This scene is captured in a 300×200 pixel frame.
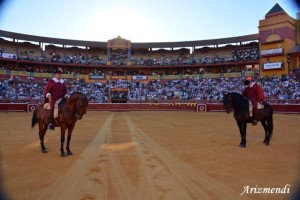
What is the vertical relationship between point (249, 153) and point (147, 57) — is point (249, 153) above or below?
below

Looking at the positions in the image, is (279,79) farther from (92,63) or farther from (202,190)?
(202,190)

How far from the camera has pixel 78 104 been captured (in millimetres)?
6969

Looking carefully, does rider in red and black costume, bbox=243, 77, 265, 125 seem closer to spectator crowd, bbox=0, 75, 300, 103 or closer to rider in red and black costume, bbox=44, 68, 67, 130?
rider in red and black costume, bbox=44, 68, 67, 130

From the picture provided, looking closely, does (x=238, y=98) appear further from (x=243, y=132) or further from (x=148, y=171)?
(x=148, y=171)

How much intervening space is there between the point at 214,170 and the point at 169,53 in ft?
158

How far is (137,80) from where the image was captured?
46.6 m

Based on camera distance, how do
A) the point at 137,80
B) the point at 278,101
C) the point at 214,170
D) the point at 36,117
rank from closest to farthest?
the point at 214,170, the point at 36,117, the point at 278,101, the point at 137,80

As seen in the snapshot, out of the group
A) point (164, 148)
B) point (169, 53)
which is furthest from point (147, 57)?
point (164, 148)

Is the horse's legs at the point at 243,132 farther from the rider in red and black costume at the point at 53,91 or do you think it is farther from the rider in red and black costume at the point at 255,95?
the rider in red and black costume at the point at 53,91

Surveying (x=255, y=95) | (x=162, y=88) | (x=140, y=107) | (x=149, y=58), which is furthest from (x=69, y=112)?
(x=149, y=58)

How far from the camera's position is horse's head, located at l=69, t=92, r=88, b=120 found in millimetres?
6945

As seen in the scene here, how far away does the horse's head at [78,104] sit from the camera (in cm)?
695

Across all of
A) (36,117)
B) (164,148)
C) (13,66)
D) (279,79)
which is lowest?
(164,148)

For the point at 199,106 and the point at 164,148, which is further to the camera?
the point at 199,106
